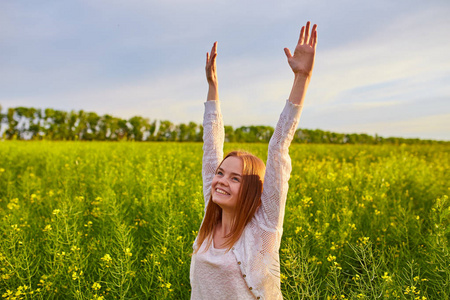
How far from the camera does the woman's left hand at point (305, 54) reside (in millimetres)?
1556

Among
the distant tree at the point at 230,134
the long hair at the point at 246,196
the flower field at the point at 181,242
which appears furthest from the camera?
the distant tree at the point at 230,134

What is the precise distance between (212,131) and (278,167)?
55 centimetres

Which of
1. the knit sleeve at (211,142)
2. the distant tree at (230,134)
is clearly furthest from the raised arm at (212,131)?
the distant tree at (230,134)

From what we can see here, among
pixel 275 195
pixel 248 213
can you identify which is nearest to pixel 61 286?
pixel 248 213

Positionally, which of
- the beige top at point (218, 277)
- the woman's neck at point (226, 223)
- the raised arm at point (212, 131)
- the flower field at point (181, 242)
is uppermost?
the raised arm at point (212, 131)

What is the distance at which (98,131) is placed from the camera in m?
32.1

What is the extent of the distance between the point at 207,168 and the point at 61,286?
73.7 inches

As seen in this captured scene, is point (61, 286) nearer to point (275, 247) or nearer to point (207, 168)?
point (207, 168)

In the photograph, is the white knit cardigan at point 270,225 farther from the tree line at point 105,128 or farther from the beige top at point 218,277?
the tree line at point 105,128

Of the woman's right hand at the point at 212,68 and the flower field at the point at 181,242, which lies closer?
the woman's right hand at the point at 212,68

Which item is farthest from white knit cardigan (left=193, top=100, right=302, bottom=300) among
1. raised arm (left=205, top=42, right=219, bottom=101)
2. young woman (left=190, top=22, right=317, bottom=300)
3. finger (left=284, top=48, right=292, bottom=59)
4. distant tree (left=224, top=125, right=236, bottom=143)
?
distant tree (left=224, top=125, right=236, bottom=143)

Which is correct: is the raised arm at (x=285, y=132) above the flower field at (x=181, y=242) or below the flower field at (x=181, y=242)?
above

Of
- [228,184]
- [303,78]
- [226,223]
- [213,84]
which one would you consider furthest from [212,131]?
[303,78]

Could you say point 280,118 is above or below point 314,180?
above
